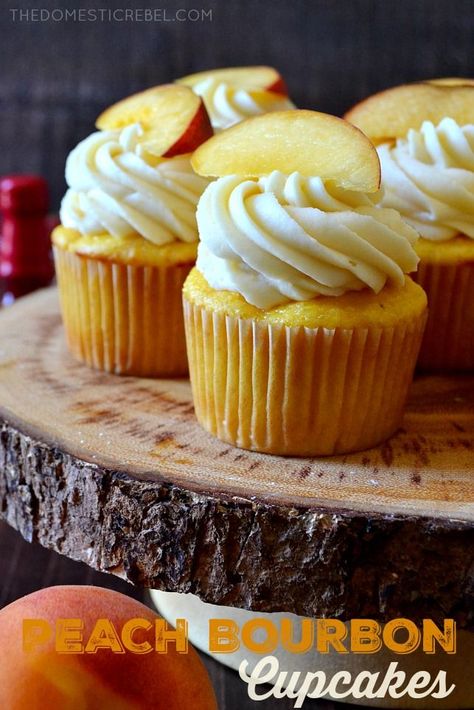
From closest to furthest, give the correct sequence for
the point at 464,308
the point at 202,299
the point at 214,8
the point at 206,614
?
the point at 202,299 < the point at 206,614 < the point at 464,308 < the point at 214,8

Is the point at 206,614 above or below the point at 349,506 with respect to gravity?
below

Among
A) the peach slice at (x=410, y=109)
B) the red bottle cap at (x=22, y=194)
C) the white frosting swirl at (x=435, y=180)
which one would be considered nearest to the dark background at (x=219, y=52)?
the red bottle cap at (x=22, y=194)

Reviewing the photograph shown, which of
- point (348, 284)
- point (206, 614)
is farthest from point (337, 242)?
point (206, 614)

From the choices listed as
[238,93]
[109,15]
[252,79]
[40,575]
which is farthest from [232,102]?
[109,15]

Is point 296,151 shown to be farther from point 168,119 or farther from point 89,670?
point 89,670

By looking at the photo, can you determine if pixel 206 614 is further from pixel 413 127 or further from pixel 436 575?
pixel 413 127

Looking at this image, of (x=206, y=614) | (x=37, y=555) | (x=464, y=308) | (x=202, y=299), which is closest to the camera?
(x=202, y=299)
